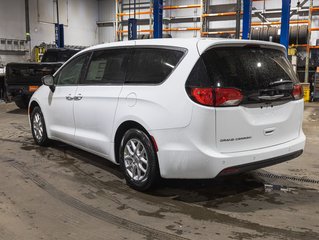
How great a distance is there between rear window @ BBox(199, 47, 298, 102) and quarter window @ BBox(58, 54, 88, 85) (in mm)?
2037

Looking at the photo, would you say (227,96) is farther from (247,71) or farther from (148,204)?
(148,204)

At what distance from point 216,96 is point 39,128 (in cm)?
355

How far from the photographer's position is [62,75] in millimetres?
5285

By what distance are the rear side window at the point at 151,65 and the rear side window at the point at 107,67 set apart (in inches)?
5.6

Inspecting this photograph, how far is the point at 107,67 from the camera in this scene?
4.43 meters

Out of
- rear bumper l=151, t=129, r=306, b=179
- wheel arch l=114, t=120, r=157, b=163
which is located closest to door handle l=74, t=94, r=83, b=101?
wheel arch l=114, t=120, r=157, b=163

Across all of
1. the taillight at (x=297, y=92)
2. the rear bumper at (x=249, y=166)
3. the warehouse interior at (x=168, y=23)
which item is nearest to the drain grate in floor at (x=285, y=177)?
the rear bumper at (x=249, y=166)

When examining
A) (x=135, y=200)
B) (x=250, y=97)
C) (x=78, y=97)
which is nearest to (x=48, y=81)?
(x=78, y=97)

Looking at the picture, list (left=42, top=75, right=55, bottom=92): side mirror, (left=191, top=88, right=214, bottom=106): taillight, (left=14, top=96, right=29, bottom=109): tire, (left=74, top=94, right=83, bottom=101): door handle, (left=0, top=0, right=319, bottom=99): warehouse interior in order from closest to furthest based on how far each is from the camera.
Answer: (left=191, top=88, right=214, bottom=106): taillight
(left=74, top=94, right=83, bottom=101): door handle
(left=42, top=75, right=55, bottom=92): side mirror
(left=14, top=96, right=29, bottom=109): tire
(left=0, top=0, right=319, bottom=99): warehouse interior

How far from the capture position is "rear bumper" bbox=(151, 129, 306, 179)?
330 centimetres

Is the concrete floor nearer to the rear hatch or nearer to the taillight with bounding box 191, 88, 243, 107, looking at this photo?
the rear hatch

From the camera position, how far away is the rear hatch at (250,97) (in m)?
3.32

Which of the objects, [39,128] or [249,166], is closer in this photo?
[249,166]

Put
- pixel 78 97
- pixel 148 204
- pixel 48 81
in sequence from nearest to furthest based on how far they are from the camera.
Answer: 1. pixel 148 204
2. pixel 78 97
3. pixel 48 81
